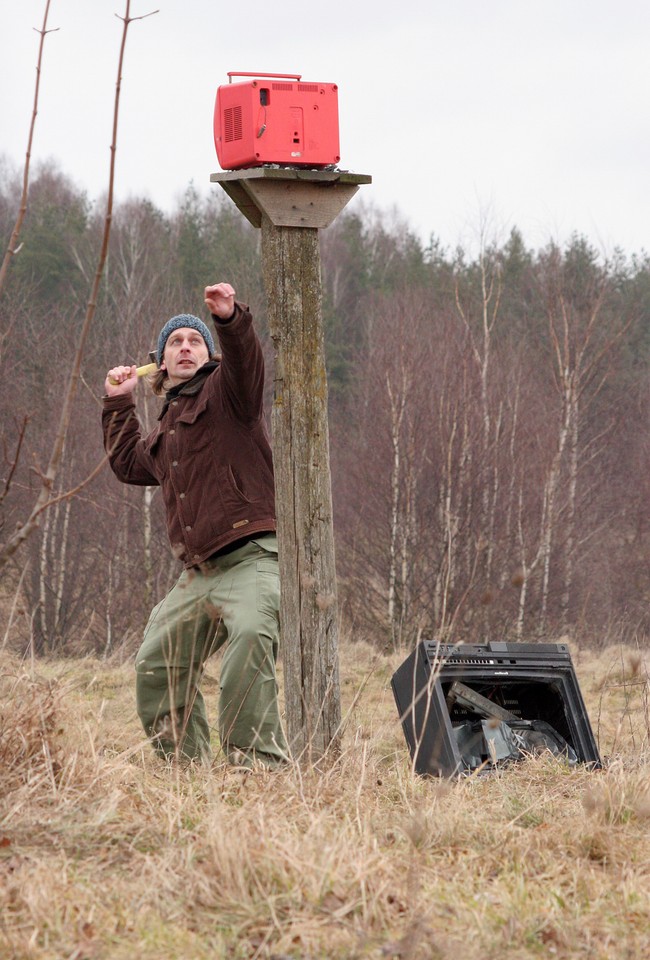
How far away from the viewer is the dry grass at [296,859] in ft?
7.84

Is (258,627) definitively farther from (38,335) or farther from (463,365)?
(38,335)

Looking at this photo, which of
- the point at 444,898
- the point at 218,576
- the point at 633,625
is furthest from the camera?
the point at 633,625

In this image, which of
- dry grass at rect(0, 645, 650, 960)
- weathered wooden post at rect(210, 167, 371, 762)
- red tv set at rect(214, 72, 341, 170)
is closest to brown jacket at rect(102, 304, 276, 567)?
weathered wooden post at rect(210, 167, 371, 762)

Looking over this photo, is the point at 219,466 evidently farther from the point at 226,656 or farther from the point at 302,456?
the point at 226,656

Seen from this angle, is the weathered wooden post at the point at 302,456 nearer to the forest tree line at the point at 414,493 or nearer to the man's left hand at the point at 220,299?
the man's left hand at the point at 220,299

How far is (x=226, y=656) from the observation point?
3984 mm

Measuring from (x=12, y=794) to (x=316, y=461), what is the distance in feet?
5.14

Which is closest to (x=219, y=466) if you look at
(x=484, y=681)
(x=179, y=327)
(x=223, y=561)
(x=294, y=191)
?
(x=223, y=561)

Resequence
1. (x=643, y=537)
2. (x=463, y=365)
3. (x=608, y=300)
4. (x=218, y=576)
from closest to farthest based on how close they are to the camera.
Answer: (x=218, y=576)
(x=463, y=365)
(x=643, y=537)
(x=608, y=300)

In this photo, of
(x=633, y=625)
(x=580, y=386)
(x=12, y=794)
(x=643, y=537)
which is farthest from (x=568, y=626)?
(x=12, y=794)

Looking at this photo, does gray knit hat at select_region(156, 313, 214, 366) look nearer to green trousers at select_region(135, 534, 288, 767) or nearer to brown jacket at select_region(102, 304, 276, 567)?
brown jacket at select_region(102, 304, 276, 567)

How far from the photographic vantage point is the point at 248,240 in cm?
2844

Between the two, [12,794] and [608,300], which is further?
[608,300]

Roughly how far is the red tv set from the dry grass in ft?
6.47
